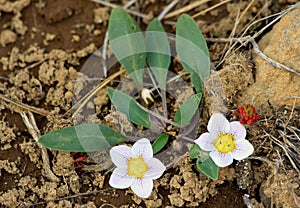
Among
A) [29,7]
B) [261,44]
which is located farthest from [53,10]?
[261,44]

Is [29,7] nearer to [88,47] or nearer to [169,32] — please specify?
[88,47]

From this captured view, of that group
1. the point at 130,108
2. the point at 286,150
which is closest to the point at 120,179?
the point at 130,108

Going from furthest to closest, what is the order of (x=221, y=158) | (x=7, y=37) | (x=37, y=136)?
1. (x=7, y=37)
2. (x=37, y=136)
3. (x=221, y=158)

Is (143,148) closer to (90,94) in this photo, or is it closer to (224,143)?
(224,143)

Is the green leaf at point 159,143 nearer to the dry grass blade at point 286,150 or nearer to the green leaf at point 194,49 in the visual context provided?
the green leaf at point 194,49

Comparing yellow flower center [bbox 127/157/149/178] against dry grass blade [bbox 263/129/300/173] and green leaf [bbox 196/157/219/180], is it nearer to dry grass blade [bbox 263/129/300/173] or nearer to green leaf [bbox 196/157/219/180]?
green leaf [bbox 196/157/219/180]

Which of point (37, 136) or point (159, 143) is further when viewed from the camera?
point (37, 136)

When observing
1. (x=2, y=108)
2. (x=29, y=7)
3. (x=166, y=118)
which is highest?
(x=29, y=7)

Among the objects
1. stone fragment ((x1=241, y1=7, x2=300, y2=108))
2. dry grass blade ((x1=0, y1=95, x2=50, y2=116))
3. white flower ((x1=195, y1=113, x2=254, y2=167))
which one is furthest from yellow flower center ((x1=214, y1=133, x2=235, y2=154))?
dry grass blade ((x1=0, y1=95, x2=50, y2=116))
